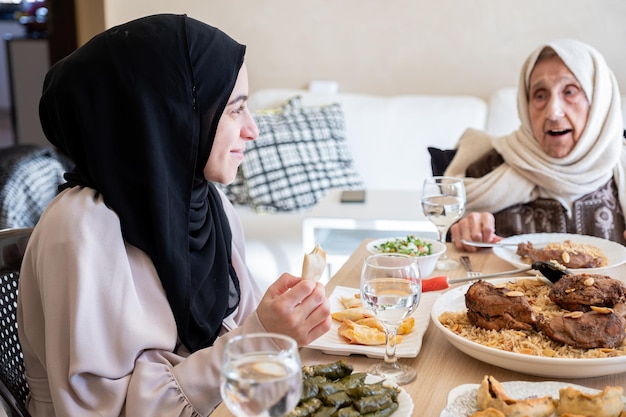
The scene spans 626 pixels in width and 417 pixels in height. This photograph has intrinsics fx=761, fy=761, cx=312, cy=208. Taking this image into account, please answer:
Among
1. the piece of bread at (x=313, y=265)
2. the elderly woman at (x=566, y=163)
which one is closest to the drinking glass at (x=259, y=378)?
the piece of bread at (x=313, y=265)

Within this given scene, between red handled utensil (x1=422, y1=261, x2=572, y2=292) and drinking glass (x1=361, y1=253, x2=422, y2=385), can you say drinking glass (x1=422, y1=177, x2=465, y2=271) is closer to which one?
red handled utensil (x1=422, y1=261, x2=572, y2=292)

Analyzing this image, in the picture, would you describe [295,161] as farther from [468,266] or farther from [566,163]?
[468,266]

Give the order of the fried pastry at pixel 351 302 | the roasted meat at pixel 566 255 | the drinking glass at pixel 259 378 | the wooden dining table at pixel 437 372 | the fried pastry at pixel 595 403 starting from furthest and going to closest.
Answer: the roasted meat at pixel 566 255 < the fried pastry at pixel 351 302 < the wooden dining table at pixel 437 372 < the fried pastry at pixel 595 403 < the drinking glass at pixel 259 378

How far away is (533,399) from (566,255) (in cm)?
74

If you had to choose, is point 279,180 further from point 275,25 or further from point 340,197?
point 275,25

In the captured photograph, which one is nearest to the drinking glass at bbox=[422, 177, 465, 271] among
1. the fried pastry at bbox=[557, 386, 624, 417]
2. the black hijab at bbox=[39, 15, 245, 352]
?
the black hijab at bbox=[39, 15, 245, 352]

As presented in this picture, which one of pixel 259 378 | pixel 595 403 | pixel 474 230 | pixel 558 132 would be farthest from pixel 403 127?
pixel 259 378

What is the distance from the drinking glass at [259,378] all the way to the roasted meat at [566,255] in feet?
3.30

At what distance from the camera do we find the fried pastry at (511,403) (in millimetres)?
940

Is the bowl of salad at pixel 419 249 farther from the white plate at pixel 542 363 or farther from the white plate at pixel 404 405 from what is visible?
the white plate at pixel 404 405

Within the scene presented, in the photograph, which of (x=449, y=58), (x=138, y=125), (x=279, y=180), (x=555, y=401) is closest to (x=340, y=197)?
(x=279, y=180)

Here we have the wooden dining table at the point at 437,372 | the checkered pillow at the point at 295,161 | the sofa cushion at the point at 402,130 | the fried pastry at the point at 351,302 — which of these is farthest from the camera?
the sofa cushion at the point at 402,130

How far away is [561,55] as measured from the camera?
2260 millimetres

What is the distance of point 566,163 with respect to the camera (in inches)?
89.4
